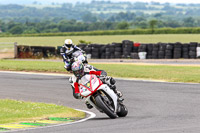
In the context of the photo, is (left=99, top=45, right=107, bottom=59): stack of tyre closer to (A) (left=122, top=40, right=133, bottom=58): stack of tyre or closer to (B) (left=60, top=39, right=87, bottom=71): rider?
(A) (left=122, top=40, right=133, bottom=58): stack of tyre

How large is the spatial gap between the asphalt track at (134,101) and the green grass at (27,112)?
85 centimetres

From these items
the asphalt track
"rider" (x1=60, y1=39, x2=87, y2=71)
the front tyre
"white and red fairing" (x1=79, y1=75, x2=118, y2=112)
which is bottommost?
the asphalt track

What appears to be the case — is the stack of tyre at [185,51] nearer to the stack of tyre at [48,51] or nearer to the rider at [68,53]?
the stack of tyre at [48,51]

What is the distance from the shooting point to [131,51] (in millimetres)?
36594

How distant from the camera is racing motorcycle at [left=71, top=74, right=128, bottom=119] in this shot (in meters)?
11.1

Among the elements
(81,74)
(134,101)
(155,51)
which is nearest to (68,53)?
(81,74)

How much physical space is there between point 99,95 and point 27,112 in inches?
76.5

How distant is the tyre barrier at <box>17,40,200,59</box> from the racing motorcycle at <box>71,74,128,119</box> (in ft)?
74.6

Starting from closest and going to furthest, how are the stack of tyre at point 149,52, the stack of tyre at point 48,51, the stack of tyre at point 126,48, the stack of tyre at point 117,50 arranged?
the stack of tyre at point 149,52 → the stack of tyre at point 126,48 → the stack of tyre at point 117,50 → the stack of tyre at point 48,51

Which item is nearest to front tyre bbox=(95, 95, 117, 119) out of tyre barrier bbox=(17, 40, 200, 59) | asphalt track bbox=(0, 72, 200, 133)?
asphalt track bbox=(0, 72, 200, 133)

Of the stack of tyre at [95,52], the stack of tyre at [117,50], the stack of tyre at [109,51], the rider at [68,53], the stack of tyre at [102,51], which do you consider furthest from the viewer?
the stack of tyre at [95,52]

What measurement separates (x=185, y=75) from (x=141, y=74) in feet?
6.85

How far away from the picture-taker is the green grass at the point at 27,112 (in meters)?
11.1

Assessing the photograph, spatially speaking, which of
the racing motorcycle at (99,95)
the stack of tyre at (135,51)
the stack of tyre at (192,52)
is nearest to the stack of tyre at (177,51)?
the stack of tyre at (192,52)
